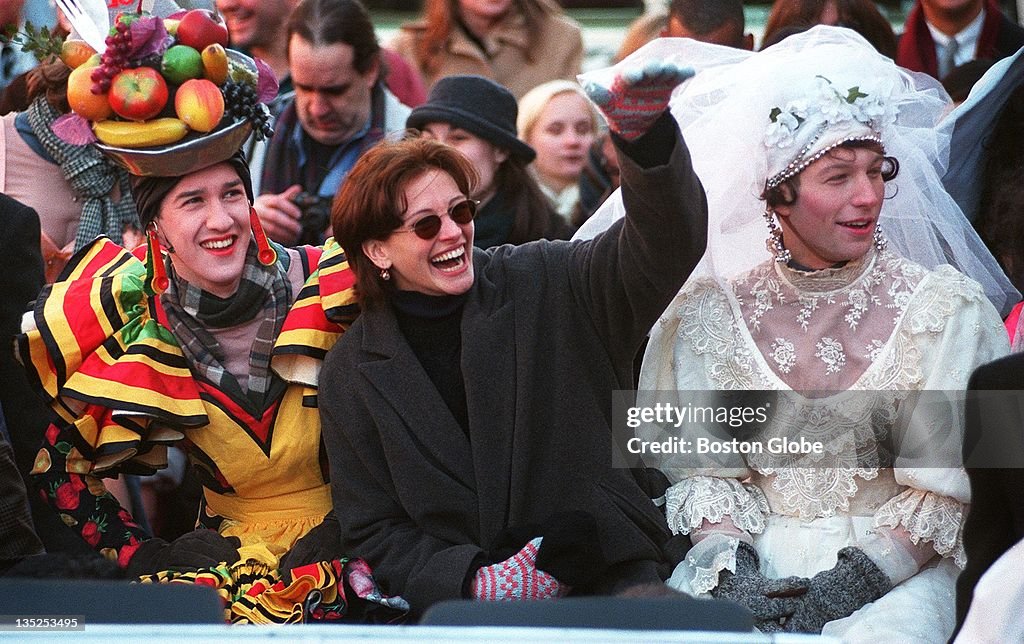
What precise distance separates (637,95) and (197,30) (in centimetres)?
151

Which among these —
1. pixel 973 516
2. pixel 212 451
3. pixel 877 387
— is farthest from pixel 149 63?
pixel 973 516

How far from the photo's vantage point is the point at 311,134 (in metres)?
5.47

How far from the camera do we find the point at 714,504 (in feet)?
12.7

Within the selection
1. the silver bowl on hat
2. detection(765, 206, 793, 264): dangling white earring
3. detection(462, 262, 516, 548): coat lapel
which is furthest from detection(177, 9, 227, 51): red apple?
detection(765, 206, 793, 264): dangling white earring

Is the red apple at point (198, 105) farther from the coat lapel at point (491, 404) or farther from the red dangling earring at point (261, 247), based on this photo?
the coat lapel at point (491, 404)

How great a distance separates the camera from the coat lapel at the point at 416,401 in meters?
3.81

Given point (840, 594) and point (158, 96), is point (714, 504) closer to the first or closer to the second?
point (840, 594)

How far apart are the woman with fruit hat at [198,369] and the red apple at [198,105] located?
56 mm

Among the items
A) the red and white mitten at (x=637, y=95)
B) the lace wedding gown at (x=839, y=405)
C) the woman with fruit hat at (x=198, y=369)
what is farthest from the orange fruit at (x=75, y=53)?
the lace wedding gown at (x=839, y=405)

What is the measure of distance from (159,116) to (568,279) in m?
1.26

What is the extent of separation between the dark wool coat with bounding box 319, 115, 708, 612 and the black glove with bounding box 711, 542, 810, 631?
0.59 ft

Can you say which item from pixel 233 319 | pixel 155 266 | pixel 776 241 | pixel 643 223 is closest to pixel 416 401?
pixel 233 319

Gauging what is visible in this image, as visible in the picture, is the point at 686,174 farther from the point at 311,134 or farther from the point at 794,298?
the point at 311,134

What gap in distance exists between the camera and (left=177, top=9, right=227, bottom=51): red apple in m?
4.09
